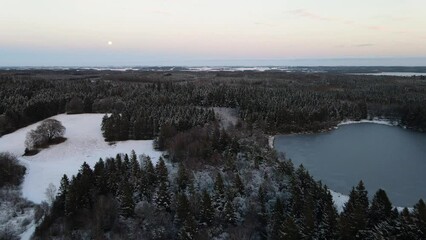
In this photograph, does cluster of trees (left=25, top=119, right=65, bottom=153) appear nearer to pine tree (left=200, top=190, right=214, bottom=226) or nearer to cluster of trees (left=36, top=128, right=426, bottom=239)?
cluster of trees (left=36, top=128, right=426, bottom=239)

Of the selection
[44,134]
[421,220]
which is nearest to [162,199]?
[421,220]

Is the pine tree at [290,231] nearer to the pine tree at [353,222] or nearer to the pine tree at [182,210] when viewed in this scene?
the pine tree at [353,222]

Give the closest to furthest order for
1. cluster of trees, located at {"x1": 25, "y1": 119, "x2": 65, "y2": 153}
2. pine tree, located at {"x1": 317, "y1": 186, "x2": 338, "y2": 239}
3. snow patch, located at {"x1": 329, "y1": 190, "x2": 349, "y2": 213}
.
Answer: pine tree, located at {"x1": 317, "y1": 186, "x2": 338, "y2": 239} → snow patch, located at {"x1": 329, "y1": 190, "x2": 349, "y2": 213} → cluster of trees, located at {"x1": 25, "y1": 119, "x2": 65, "y2": 153}

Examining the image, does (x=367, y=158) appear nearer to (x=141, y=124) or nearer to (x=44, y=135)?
(x=141, y=124)

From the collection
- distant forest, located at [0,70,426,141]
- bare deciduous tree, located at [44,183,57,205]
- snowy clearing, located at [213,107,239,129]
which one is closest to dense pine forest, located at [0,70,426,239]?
bare deciduous tree, located at [44,183,57,205]

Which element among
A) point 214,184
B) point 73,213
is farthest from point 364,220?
point 73,213

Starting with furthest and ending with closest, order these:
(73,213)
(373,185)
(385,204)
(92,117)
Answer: (92,117) → (373,185) → (73,213) → (385,204)

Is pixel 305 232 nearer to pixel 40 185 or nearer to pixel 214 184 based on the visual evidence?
A: pixel 214 184
